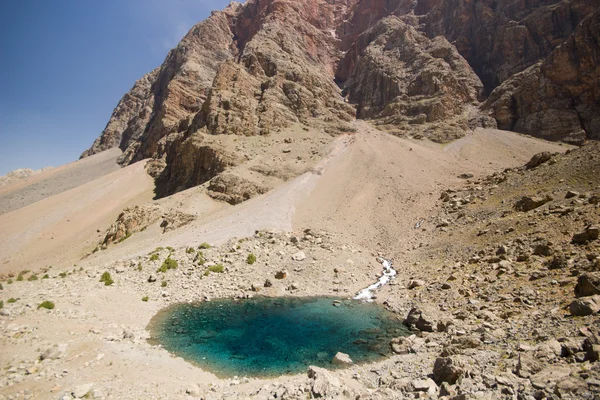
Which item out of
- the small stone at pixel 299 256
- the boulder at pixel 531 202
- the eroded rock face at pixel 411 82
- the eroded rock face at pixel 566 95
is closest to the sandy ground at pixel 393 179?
the eroded rock face at pixel 566 95

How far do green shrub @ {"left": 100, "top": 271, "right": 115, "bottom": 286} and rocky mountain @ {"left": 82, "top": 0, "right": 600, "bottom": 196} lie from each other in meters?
32.3

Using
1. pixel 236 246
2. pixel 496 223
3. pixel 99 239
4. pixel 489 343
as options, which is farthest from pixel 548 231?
pixel 99 239

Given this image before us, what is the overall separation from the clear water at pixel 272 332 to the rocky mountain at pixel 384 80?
37150 mm

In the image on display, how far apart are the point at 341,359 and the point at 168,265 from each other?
1858 cm

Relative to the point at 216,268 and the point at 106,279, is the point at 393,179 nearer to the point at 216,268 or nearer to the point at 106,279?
the point at 216,268

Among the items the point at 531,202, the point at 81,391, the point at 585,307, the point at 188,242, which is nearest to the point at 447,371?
the point at 585,307

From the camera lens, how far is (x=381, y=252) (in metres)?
34.9

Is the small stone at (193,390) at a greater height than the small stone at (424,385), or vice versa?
the small stone at (193,390)

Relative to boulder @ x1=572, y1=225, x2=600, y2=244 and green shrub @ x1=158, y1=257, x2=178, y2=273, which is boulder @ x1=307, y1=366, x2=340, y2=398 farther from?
green shrub @ x1=158, y1=257, x2=178, y2=273

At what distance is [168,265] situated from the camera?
28.0 metres

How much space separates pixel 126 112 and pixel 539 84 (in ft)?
465

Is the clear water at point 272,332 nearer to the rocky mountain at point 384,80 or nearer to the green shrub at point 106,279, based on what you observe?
the green shrub at point 106,279

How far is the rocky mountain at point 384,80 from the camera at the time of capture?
6919 centimetres

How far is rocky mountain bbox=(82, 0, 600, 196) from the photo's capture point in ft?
227
